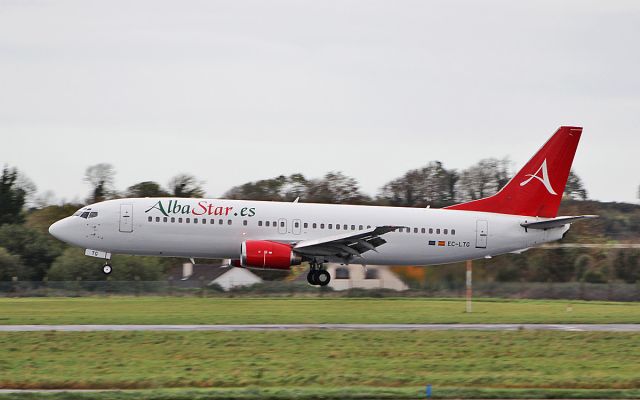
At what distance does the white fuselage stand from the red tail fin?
64cm

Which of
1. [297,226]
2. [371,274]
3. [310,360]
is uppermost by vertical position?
[297,226]

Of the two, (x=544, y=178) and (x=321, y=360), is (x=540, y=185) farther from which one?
(x=321, y=360)

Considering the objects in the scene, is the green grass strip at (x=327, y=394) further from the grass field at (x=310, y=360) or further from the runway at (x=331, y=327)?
the runway at (x=331, y=327)

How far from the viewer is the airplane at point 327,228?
38.9 metres

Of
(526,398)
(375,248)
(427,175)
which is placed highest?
(427,175)

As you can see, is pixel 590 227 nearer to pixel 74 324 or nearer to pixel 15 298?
pixel 15 298

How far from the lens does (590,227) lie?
239 ft

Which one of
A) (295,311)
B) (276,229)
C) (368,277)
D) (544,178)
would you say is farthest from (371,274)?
(295,311)

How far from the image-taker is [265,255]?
38.0 m

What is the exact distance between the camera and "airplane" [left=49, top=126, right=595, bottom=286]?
128 feet

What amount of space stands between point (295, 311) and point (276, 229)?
15.5ft

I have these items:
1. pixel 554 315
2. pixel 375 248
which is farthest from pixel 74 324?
pixel 554 315

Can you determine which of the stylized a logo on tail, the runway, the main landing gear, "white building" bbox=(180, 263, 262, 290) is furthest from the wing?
"white building" bbox=(180, 263, 262, 290)

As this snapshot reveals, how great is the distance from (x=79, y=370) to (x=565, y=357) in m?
12.0
